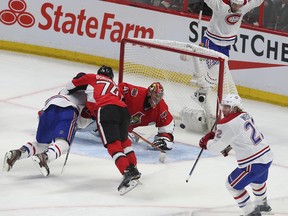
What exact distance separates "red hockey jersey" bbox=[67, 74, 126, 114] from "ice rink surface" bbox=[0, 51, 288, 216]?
536mm

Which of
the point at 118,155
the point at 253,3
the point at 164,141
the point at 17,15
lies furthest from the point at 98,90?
the point at 17,15

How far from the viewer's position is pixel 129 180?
6.74 m

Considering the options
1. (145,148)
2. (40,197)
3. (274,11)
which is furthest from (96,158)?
(274,11)

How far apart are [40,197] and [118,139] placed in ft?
2.08

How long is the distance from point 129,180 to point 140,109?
1189 millimetres

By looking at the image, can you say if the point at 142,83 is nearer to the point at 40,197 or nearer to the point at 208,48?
the point at 208,48

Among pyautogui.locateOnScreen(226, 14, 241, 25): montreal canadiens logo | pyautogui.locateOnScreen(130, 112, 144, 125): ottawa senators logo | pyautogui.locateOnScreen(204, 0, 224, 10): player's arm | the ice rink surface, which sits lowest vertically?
the ice rink surface

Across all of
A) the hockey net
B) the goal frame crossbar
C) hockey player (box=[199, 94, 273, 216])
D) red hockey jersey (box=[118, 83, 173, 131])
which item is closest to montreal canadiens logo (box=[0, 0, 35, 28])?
the hockey net

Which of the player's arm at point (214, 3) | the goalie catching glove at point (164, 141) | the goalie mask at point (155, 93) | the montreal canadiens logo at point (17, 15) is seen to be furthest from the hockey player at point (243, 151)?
the montreal canadiens logo at point (17, 15)

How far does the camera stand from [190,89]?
8.84 m

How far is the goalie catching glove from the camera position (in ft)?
25.7

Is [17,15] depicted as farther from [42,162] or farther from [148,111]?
[42,162]

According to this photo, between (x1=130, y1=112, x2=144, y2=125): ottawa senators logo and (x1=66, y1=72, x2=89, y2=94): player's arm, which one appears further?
(x1=130, y1=112, x2=144, y2=125): ottawa senators logo

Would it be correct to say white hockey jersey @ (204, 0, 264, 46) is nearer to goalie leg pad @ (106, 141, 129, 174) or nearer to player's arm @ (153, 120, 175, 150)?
player's arm @ (153, 120, 175, 150)
